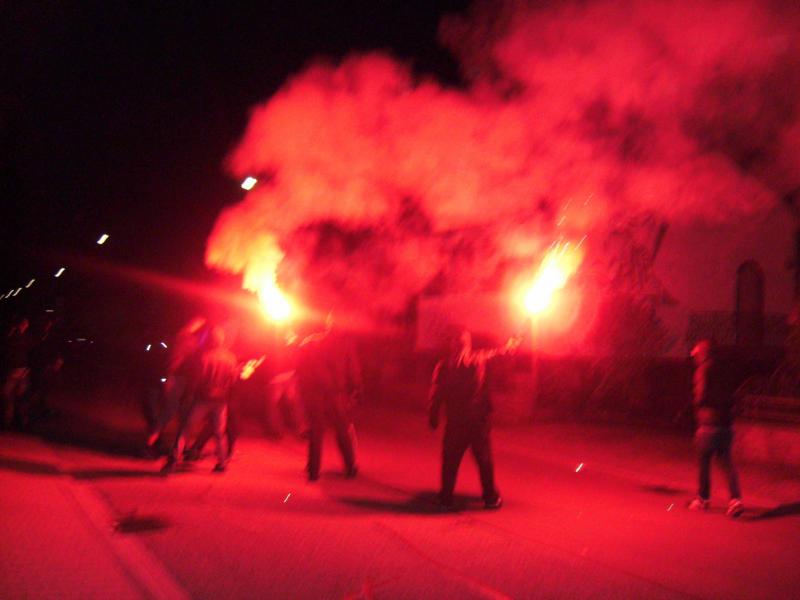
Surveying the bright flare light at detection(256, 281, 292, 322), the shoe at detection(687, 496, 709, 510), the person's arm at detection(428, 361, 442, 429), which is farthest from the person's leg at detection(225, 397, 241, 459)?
the shoe at detection(687, 496, 709, 510)

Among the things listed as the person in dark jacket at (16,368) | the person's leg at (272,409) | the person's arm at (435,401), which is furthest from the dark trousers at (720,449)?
the person in dark jacket at (16,368)

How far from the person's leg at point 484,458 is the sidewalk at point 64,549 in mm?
2786

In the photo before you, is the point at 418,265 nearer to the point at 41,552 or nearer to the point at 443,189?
the point at 443,189

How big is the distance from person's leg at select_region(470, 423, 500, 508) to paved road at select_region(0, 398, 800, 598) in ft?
0.50

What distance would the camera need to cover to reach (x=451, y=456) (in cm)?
729

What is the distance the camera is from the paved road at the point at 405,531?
17.1 ft

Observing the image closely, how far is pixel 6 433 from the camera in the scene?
11062 mm

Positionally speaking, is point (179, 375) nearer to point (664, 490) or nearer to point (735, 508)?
point (664, 490)

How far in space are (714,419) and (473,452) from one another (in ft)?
6.54

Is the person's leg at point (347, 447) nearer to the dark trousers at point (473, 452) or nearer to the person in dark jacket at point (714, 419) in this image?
the dark trousers at point (473, 452)

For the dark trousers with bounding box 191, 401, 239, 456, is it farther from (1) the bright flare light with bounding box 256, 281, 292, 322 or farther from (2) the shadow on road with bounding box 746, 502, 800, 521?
(2) the shadow on road with bounding box 746, 502, 800, 521

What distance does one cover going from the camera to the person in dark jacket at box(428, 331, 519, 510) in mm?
7262

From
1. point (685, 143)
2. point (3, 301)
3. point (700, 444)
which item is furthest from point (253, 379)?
point (3, 301)

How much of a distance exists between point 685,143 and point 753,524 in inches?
226
